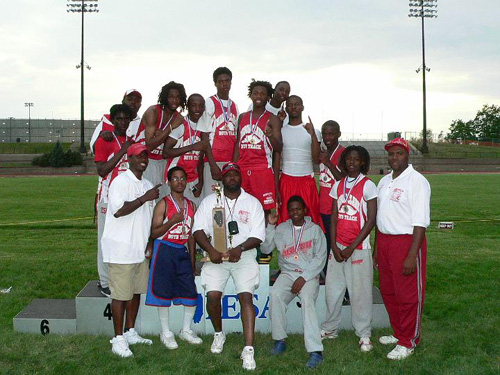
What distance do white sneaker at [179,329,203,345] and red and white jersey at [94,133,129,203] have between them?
5.70 ft

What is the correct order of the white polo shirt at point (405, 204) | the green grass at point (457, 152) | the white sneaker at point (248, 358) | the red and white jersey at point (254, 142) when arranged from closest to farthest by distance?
the white sneaker at point (248, 358) < the white polo shirt at point (405, 204) < the red and white jersey at point (254, 142) < the green grass at point (457, 152)

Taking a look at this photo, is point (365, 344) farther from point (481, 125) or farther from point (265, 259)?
point (481, 125)

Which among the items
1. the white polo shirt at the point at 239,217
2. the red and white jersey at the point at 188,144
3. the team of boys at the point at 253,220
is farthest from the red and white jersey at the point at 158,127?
the white polo shirt at the point at 239,217

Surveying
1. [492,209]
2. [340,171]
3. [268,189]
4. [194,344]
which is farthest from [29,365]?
[492,209]

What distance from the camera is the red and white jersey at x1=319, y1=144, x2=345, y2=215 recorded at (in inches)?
240

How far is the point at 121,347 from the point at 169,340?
48 cm

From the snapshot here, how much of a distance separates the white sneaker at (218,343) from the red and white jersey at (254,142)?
1.87 m

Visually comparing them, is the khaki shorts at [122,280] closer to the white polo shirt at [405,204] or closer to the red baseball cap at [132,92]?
the red baseball cap at [132,92]

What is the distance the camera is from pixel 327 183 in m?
6.20

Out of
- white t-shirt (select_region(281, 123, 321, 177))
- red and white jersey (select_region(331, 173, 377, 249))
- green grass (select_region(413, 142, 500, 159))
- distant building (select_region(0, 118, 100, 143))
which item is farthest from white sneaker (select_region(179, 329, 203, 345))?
distant building (select_region(0, 118, 100, 143))

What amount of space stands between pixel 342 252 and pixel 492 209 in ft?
42.2

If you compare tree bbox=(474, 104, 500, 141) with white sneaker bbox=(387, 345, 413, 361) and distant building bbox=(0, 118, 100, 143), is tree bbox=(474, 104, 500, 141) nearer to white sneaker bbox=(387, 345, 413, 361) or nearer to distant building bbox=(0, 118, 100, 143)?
distant building bbox=(0, 118, 100, 143)

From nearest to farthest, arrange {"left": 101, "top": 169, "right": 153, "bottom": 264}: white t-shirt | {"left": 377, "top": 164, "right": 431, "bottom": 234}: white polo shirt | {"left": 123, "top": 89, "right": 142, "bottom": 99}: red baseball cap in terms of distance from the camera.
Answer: {"left": 377, "top": 164, "right": 431, "bottom": 234}: white polo shirt, {"left": 101, "top": 169, "right": 153, "bottom": 264}: white t-shirt, {"left": 123, "top": 89, "right": 142, "bottom": 99}: red baseball cap

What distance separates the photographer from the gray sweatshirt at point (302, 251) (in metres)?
5.38
